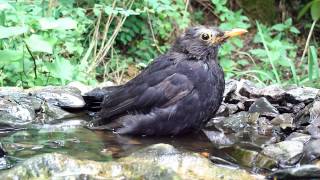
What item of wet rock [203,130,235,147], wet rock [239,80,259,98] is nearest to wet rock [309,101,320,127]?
wet rock [203,130,235,147]

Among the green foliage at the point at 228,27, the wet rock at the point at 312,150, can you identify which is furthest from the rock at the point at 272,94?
the green foliage at the point at 228,27

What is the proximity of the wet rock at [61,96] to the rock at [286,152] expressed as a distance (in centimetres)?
167

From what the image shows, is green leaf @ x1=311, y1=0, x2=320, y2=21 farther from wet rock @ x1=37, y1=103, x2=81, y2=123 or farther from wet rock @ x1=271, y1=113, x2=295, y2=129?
wet rock @ x1=37, y1=103, x2=81, y2=123

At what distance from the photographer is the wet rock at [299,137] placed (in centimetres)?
390

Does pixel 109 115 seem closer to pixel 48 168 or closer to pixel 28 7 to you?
pixel 48 168

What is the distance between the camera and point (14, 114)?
4.50m

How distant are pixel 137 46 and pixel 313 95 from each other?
438 cm

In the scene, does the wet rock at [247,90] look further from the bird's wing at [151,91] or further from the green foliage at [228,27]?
the green foliage at [228,27]

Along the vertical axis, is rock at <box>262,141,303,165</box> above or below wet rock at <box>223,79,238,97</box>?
above

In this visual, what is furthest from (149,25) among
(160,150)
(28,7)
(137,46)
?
(160,150)

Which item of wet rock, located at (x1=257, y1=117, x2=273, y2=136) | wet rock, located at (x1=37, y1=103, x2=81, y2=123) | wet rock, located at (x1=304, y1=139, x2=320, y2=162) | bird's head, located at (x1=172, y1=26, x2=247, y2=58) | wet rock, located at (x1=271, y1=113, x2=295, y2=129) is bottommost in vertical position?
wet rock, located at (x1=37, y1=103, x2=81, y2=123)

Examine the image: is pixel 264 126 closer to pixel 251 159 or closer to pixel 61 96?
pixel 251 159

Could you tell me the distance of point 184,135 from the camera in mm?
4449

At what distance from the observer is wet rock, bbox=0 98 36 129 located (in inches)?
174
